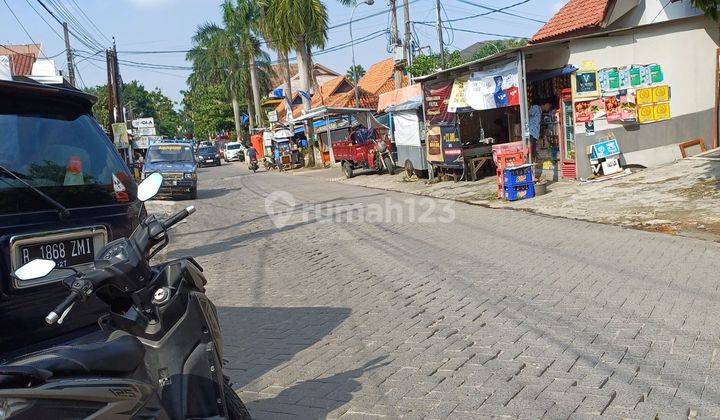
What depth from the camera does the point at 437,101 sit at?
19.5m

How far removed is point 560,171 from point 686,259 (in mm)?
8833

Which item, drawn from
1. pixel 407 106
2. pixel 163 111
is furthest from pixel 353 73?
pixel 163 111

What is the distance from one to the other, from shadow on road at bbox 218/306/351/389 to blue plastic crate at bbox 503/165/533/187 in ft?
28.1

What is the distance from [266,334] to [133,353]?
10.9ft

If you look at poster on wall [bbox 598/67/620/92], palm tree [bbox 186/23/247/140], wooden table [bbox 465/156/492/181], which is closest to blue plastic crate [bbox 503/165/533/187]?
poster on wall [bbox 598/67/620/92]

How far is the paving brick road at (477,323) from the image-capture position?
4.07 m

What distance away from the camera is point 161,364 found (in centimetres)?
292

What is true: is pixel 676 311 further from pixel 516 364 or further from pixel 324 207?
pixel 324 207

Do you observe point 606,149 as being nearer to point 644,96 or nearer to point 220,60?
point 644,96

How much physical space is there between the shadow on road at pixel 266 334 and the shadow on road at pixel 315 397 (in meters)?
0.46

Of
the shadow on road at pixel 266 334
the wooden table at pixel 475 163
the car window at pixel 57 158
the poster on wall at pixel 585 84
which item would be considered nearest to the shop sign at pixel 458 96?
the wooden table at pixel 475 163

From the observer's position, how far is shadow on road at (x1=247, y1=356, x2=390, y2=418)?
4098 mm

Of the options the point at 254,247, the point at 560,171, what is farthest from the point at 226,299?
the point at 560,171

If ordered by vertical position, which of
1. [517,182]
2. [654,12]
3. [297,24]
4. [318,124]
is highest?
[297,24]
